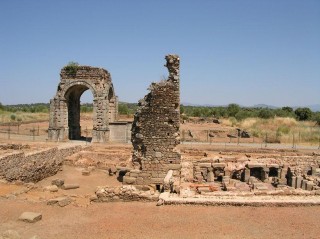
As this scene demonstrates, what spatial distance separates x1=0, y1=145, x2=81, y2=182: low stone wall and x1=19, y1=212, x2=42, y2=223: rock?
6.00 m

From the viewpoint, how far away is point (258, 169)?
60.1 feet

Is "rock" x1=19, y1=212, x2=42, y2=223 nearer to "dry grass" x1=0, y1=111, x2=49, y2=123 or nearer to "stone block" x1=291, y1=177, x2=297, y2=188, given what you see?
"stone block" x1=291, y1=177, x2=297, y2=188

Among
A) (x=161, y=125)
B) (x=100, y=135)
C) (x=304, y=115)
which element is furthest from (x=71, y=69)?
(x=304, y=115)

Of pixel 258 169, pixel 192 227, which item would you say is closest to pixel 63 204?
pixel 192 227

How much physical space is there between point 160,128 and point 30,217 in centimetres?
713

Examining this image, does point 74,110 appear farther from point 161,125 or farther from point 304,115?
point 304,115

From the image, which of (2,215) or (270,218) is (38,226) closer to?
(2,215)

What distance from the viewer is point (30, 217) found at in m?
9.52

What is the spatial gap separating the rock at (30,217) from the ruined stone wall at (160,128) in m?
6.02

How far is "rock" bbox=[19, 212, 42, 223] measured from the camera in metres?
9.46

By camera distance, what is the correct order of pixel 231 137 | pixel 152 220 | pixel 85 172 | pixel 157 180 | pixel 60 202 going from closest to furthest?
pixel 152 220 < pixel 60 202 < pixel 157 180 < pixel 85 172 < pixel 231 137

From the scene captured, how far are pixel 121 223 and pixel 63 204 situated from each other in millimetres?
2590

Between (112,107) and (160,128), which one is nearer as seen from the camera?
(160,128)

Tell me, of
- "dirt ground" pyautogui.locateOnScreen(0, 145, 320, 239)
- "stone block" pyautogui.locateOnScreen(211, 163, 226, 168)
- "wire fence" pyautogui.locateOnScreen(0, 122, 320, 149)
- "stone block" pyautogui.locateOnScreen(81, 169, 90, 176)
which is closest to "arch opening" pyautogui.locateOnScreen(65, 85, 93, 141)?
"wire fence" pyautogui.locateOnScreen(0, 122, 320, 149)
